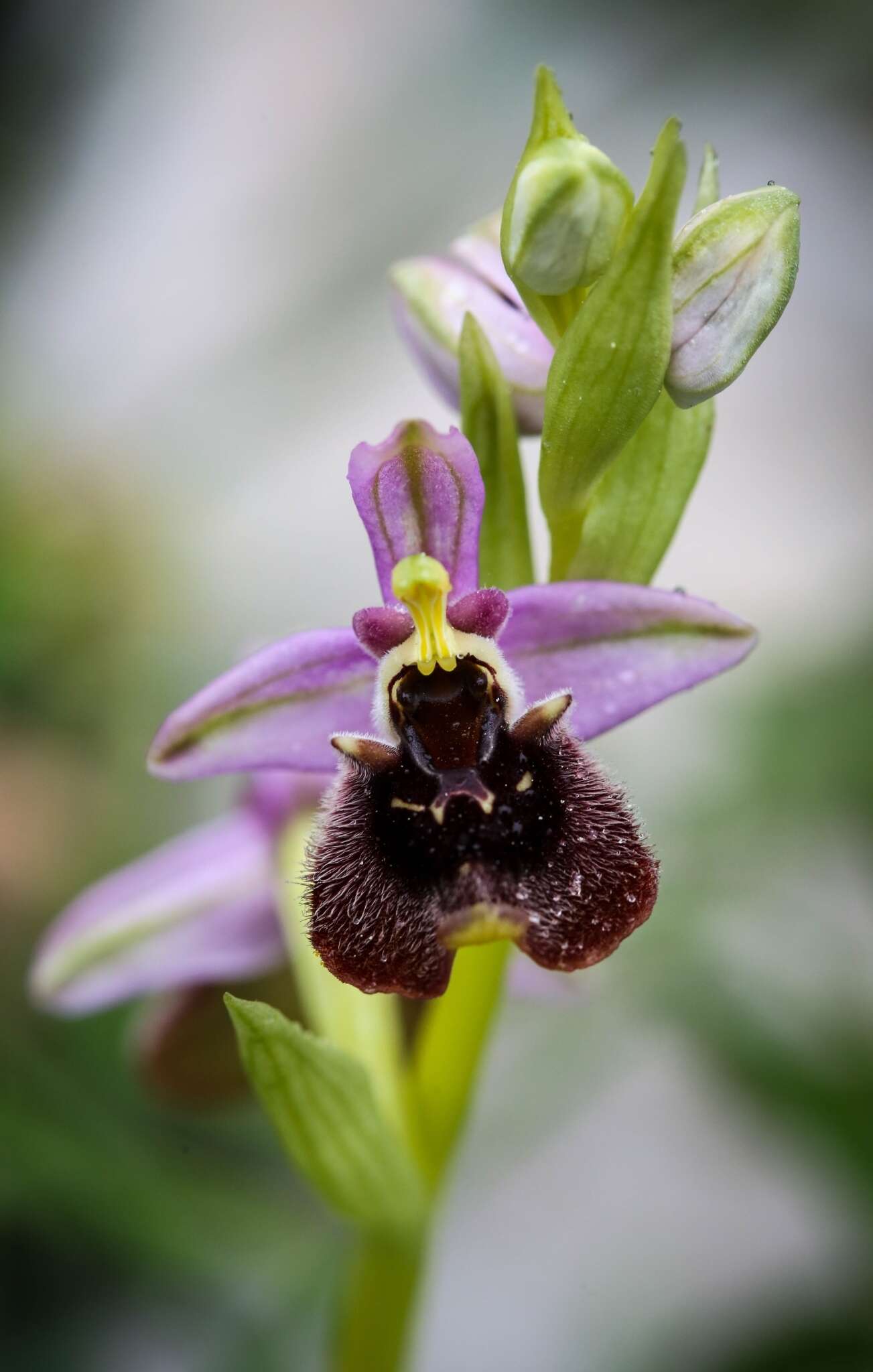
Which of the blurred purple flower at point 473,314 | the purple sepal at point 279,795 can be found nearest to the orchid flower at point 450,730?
the blurred purple flower at point 473,314

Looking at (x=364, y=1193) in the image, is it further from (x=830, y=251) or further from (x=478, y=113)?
(x=478, y=113)

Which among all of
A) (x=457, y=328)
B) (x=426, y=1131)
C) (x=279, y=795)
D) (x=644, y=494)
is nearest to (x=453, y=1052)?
(x=426, y=1131)

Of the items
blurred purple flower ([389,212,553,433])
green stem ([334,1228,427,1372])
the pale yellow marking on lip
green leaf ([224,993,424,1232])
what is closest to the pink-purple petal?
blurred purple flower ([389,212,553,433])

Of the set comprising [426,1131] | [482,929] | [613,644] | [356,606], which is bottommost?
[426,1131]

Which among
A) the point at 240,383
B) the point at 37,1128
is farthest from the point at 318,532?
the point at 37,1128

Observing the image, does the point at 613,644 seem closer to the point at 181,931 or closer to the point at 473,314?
the point at 473,314

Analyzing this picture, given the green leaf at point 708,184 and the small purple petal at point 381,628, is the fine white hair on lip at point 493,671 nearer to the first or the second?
the small purple petal at point 381,628

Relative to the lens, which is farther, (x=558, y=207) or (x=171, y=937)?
(x=171, y=937)
